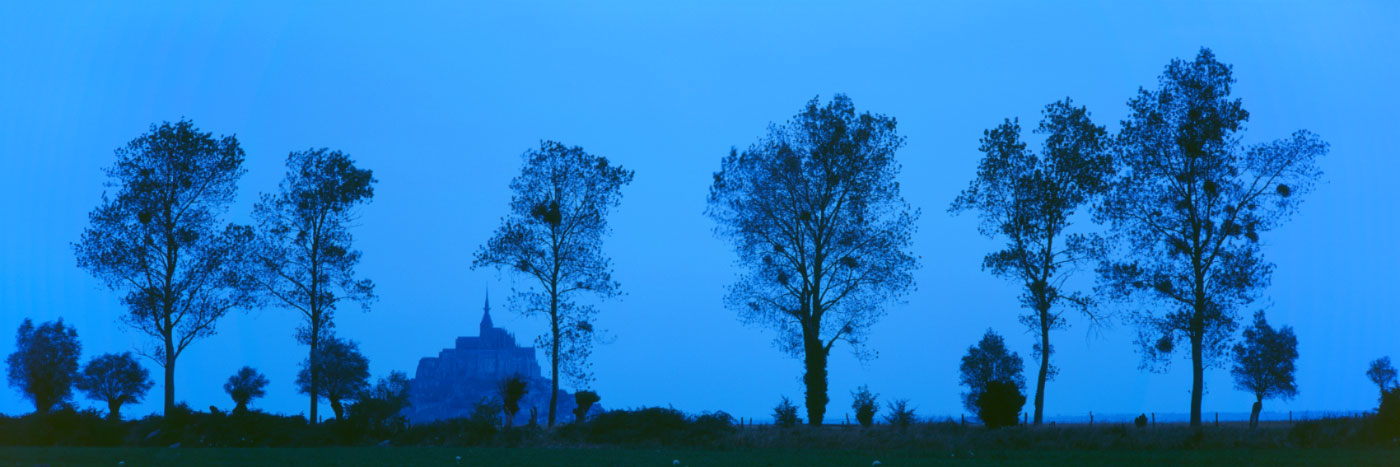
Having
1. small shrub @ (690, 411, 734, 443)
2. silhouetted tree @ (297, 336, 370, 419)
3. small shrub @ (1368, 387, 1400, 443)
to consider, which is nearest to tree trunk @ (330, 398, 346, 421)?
silhouetted tree @ (297, 336, 370, 419)

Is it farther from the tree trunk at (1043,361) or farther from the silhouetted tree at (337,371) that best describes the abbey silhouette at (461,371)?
the tree trunk at (1043,361)

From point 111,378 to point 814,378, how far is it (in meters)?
60.2

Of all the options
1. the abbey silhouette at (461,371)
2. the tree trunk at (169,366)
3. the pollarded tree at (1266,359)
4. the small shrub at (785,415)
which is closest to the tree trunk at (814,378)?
the small shrub at (785,415)

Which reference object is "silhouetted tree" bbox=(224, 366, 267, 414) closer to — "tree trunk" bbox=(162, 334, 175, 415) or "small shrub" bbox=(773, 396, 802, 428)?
"tree trunk" bbox=(162, 334, 175, 415)

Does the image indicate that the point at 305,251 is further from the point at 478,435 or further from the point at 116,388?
the point at 116,388

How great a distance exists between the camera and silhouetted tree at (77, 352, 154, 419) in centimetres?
7875

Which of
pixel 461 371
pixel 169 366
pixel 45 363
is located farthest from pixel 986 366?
pixel 461 371

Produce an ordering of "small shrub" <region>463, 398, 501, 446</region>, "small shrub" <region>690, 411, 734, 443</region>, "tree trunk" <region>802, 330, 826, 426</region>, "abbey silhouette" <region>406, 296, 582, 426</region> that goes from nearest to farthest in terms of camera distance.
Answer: "small shrub" <region>690, 411, 734, 443</region> → "small shrub" <region>463, 398, 501, 446</region> → "tree trunk" <region>802, 330, 826, 426</region> → "abbey silhouette" <region>406, 296, 582, 426</region>

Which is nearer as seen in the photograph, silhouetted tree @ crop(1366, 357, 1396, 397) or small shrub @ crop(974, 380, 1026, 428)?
small shrub @ crop(974, 380, 1026, 428)

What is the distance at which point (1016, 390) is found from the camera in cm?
3356

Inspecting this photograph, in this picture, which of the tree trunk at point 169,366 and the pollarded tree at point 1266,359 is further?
the pollarded tree at point 1266,359

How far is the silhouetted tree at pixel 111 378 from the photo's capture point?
78.8 m

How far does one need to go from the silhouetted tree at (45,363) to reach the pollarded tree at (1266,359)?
78.5 meters

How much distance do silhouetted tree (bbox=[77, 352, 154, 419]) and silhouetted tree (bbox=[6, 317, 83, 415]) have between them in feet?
5.02
